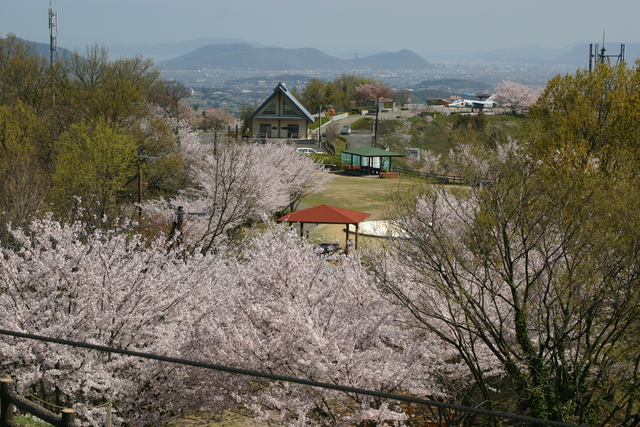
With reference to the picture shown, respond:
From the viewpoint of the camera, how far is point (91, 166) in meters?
27.4

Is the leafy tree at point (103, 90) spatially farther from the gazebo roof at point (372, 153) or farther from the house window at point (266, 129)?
the house window at point (266, 129)

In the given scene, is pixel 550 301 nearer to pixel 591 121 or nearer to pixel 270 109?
pixel 591 121

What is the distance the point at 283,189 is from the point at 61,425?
27.8m

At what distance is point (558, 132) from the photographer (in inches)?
906

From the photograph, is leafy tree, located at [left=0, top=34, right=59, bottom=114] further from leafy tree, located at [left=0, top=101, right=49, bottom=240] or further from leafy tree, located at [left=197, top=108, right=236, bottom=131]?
leafy tree, located at [left=197, top=108, right=236, bottom=131]

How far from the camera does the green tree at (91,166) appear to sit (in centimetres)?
2550

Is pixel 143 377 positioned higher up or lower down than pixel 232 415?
higher up

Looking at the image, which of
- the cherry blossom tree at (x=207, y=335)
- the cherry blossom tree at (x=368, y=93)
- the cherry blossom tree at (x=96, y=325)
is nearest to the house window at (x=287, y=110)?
the cherry blossom tree at (x=368, y=93)

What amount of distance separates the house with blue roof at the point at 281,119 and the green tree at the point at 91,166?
1669 inches

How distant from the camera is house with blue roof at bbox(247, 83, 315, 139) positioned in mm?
73062

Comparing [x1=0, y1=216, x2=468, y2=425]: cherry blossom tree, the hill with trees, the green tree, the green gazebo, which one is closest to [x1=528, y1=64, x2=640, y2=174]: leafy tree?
the hill with trees

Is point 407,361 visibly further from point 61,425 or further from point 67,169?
point 67,169

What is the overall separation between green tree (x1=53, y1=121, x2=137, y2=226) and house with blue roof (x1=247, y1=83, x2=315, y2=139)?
42397 mm

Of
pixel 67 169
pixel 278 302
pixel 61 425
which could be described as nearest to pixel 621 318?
pixel 278 302
